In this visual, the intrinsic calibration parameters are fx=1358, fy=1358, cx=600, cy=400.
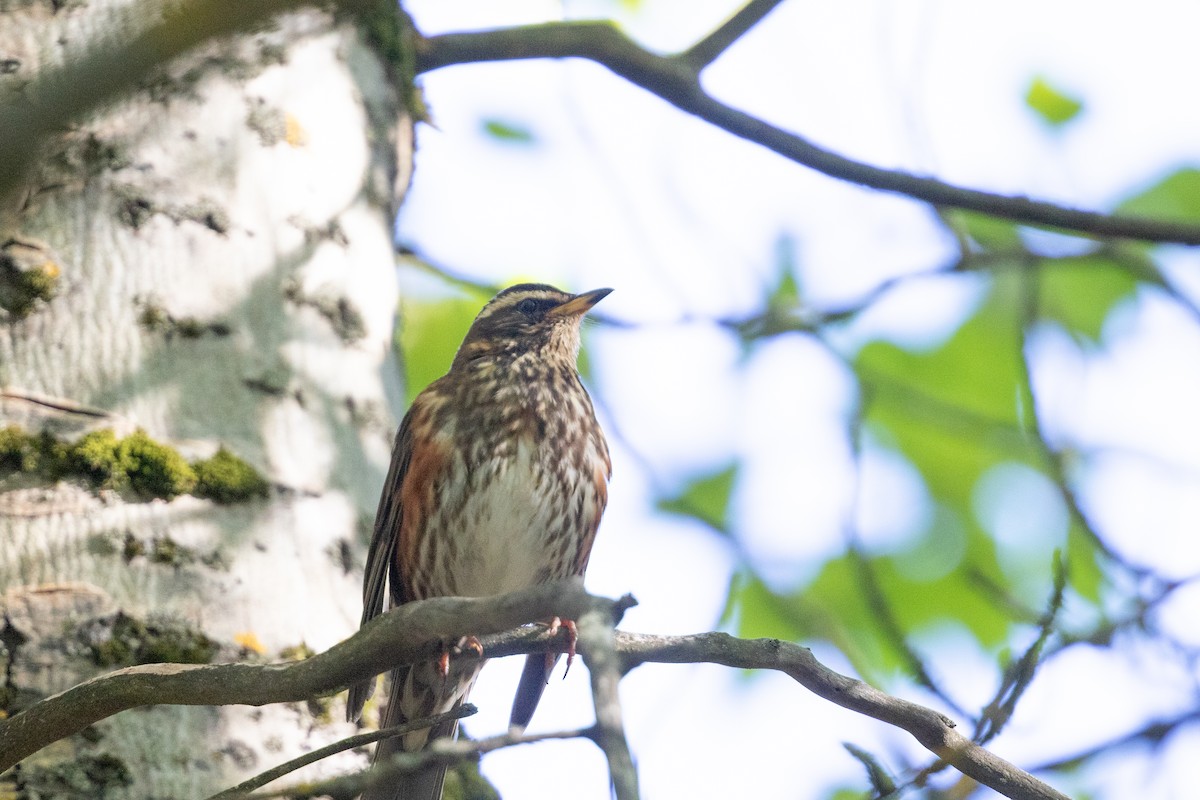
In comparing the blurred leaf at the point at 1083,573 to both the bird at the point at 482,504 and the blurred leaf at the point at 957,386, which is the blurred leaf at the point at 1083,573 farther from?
the bird at the point at 482,504

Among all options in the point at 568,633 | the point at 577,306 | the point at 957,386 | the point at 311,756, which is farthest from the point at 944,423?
the point at 311,756

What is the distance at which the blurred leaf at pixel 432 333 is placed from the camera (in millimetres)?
7004

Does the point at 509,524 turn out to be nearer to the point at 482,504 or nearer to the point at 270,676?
the point at 482,504

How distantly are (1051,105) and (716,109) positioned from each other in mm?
3003

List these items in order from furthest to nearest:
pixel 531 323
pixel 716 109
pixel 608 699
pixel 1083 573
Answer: pixel 1083 573
pixel 531 323
pixel 716 109
pixel 608 699

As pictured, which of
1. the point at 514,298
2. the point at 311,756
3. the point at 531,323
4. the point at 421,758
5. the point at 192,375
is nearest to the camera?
the point at 421,758

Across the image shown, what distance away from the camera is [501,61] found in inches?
204

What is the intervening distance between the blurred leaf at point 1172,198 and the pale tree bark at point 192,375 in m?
4.21

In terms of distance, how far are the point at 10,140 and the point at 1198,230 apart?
3892 mm

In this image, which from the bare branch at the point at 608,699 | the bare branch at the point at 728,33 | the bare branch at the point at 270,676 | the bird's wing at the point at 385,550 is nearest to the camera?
the bare branch at the point at 608,699

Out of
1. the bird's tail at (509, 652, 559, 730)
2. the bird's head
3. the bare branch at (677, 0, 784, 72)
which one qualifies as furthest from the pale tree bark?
the bare branch at (677, 0, 784, 72)

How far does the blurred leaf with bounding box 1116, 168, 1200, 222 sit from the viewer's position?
22.7 ft

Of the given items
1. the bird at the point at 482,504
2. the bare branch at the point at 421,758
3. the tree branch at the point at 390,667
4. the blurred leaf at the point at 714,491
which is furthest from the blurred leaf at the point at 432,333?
the bare branch at the point at 421,758

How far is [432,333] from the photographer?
23.2 ft
